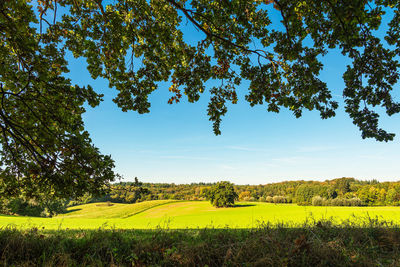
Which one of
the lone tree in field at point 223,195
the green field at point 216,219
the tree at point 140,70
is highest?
the tree at point 140,70

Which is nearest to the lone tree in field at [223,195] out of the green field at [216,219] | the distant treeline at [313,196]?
the green field at [216,219]

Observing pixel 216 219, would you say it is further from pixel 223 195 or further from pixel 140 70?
pixel 223 195

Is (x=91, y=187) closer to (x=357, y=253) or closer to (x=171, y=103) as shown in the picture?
(x=171, y=103)

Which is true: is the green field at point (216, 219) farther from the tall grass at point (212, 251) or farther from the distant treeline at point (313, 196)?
the tall grass at point (212, 251)

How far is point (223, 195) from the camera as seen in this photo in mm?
60500

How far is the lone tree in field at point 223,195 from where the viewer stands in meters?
59.9

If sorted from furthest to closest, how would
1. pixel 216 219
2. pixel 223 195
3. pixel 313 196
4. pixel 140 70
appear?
pixel 313 196
pixel 223 195
pixel 216 219
pixel 140 70

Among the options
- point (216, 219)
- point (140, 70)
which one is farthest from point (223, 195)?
point (140, 70)

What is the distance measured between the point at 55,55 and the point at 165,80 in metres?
3.59

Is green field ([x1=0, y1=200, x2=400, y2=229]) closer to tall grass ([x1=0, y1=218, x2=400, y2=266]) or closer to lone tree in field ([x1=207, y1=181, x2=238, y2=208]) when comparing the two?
tall grass ([x1=0, y1=218, x2=400, y2=266])

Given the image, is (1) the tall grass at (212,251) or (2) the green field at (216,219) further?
(2) the green field at (216,219)

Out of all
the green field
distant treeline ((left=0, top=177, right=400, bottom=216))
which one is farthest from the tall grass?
distant treeline ((left=0, top=177, right=400, bottom=216))

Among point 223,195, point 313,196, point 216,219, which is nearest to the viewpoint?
point 216,219

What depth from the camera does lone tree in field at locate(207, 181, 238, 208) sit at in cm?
5994
